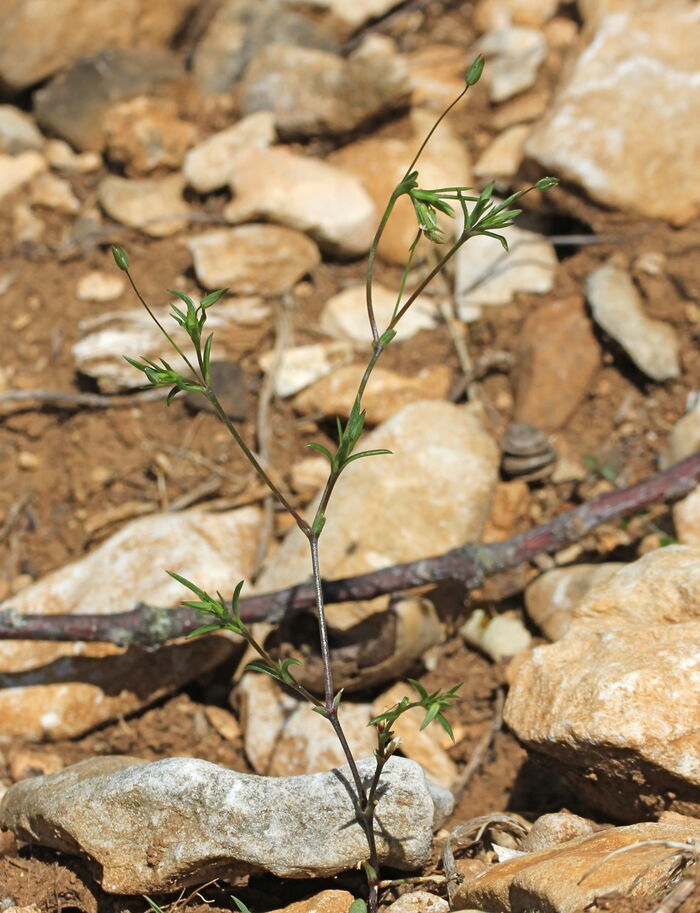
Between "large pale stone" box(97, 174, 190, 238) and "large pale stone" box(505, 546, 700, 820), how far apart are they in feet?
10.3

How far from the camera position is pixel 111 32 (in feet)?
17.6

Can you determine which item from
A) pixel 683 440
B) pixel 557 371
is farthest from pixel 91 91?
pixel 683 440

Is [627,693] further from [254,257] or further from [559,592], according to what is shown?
[254,257]

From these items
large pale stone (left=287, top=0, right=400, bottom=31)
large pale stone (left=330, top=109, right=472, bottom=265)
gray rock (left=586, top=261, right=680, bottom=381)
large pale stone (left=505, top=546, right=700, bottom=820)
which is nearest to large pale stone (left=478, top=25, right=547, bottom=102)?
large pale stone (left=330, top=109, right=472, bottom=265)

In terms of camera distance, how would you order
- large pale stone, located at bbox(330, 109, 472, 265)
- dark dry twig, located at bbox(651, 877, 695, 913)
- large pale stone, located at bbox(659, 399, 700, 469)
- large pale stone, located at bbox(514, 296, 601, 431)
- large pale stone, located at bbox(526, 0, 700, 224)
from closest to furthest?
dark dry twig, located at bbox(651, 877, 695, 913)
large pale stone, located at bbox(659, 399, 700, 469)
large pale stone, located at bbox(514, 296, 601, 431)
large pale stone, located at bbox(526, 0, 700, 224)
large pale stone, located at bbox(330, 109, 472, 265)

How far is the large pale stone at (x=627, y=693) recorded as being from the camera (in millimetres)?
2236

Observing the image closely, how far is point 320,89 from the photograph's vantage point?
16.5 ft

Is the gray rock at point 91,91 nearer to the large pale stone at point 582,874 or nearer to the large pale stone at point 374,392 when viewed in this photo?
the large pale stone at point 374,392

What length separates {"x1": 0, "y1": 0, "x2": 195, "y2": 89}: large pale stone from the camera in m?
5.16

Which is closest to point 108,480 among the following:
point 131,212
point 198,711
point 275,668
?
point 198,711

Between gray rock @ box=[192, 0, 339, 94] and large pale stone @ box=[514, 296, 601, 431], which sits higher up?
gray rock @ box=[192, 0, 339, 94]

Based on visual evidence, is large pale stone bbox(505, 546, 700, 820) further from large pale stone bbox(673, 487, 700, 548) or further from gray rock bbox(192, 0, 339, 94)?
gray rock bbox(192, 0, 339, 94)

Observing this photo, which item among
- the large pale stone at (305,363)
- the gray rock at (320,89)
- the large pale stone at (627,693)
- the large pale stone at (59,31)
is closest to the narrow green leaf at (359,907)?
the large pale stone at (627,693)

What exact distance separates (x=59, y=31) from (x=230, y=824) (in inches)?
185
